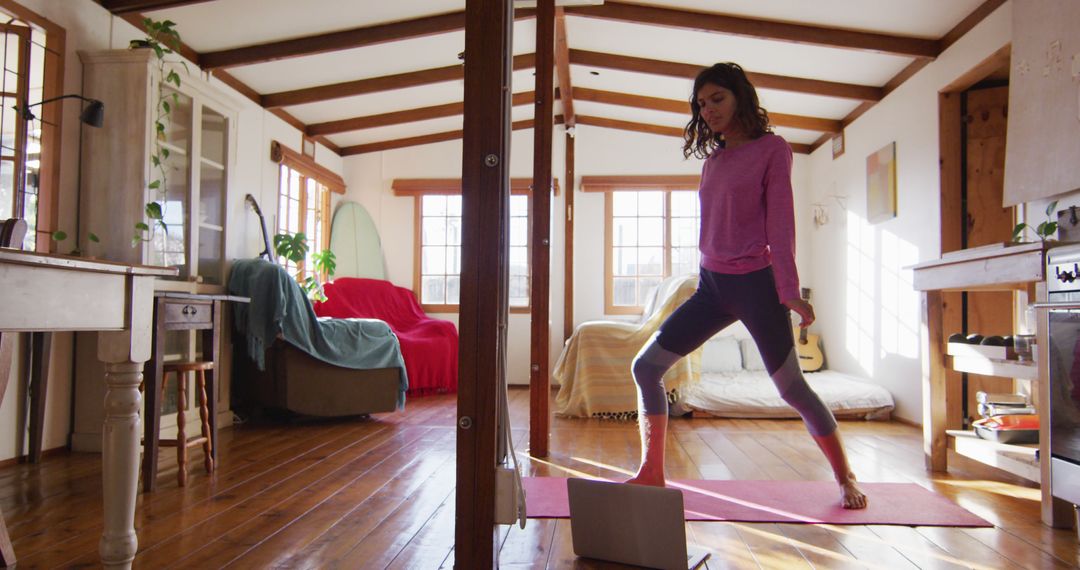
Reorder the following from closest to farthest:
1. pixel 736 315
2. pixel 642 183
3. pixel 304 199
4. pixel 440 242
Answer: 1. pixel 736 315
2. pixel 304 199
3. pixel 642 183
4. pixel 440 242

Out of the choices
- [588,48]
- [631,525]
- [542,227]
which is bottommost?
[631,525]

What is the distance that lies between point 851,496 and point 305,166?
4.95 m

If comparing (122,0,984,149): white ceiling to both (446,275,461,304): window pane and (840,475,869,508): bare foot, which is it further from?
(840,475,869,508): bare foot

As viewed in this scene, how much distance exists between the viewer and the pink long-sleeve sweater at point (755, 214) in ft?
6.89

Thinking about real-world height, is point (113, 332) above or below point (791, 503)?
above

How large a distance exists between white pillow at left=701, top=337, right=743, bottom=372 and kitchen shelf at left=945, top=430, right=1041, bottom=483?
3381 millimetres

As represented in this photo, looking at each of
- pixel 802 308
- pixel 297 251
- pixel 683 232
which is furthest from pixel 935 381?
pixel 683 232

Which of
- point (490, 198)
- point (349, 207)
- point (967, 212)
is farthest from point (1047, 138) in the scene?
point (349, 207)

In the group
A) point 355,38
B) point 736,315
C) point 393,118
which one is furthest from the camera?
point 393,118

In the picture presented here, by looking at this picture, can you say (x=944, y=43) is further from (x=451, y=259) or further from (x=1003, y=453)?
(x=451, y=259)

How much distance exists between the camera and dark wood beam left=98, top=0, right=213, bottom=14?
3.61 metres

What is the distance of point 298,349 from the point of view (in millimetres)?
4293

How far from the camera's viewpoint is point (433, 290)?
7215 millimetres

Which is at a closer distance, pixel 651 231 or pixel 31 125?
pixel 31 125
